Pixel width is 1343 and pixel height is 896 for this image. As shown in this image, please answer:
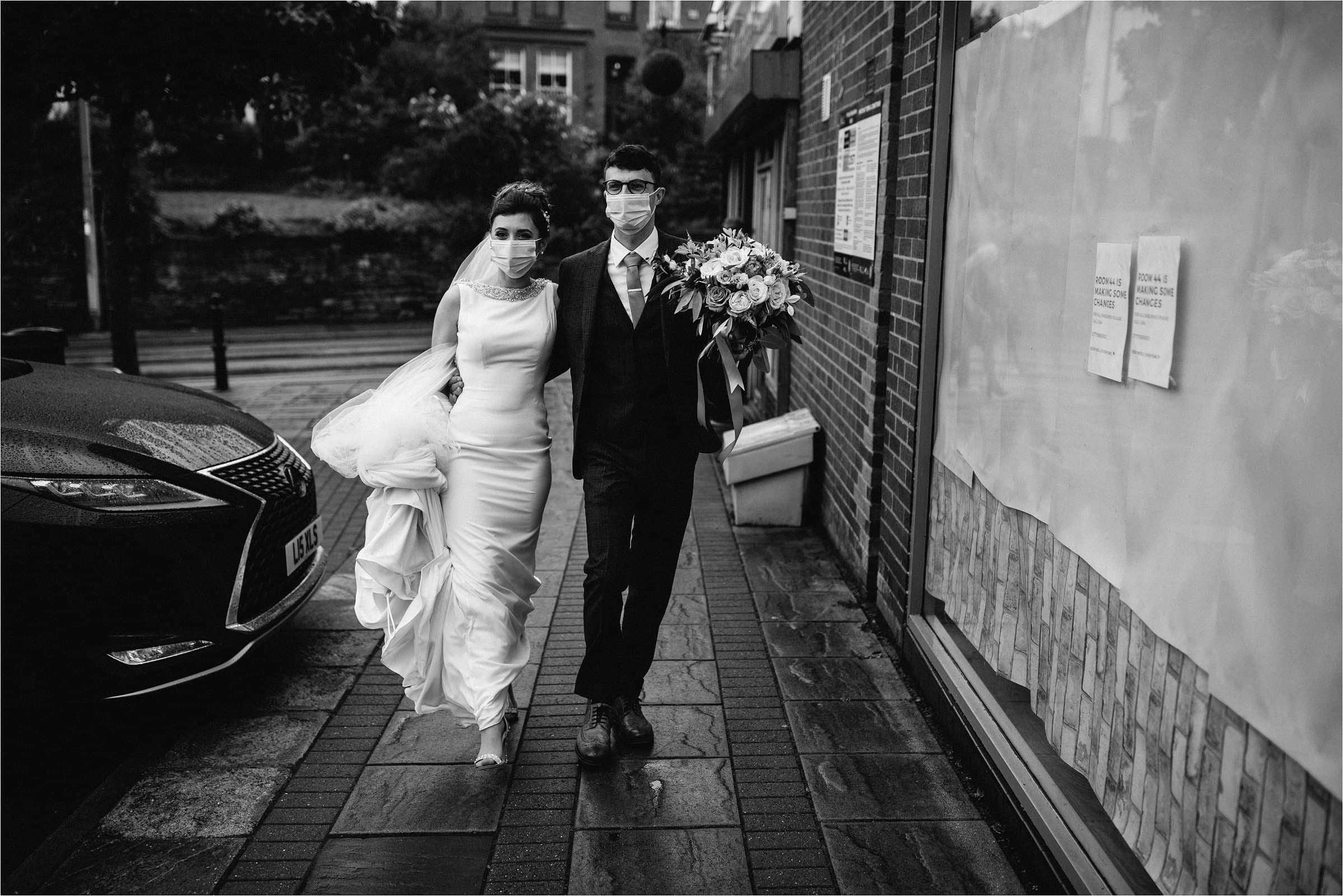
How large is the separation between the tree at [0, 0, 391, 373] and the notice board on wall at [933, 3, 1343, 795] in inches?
342

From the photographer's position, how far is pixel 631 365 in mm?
4113

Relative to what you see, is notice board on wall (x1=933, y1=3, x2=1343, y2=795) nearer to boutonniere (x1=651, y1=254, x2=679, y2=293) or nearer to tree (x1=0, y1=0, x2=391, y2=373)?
boutonniere (x1=651, y1=254, x2=679, y2=293)

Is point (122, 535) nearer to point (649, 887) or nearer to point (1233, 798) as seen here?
point (649, 887)

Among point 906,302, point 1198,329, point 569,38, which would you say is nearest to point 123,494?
point 906,302

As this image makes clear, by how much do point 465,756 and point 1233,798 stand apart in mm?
2697

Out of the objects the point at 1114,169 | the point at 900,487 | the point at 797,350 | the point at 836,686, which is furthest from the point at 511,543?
the point at 797,350

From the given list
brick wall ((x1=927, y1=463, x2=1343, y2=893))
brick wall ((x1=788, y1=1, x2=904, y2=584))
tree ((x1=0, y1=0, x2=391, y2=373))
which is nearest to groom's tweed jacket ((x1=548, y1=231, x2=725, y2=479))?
brick wall ((x1=927, y1=463, x2=1343, y2=893))

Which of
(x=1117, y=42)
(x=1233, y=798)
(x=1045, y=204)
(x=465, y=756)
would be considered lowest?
(x=465, y=756)

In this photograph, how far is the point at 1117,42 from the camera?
3.10m

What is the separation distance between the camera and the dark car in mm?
4070

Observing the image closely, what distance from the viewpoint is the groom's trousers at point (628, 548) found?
4.19 metres

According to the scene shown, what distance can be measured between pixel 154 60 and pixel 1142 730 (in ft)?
34.8

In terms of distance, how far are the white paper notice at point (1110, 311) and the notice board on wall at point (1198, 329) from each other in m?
0.03

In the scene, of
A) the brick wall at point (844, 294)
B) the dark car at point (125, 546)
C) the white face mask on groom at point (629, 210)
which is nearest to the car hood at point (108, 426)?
the dark car at point (125, 546)
